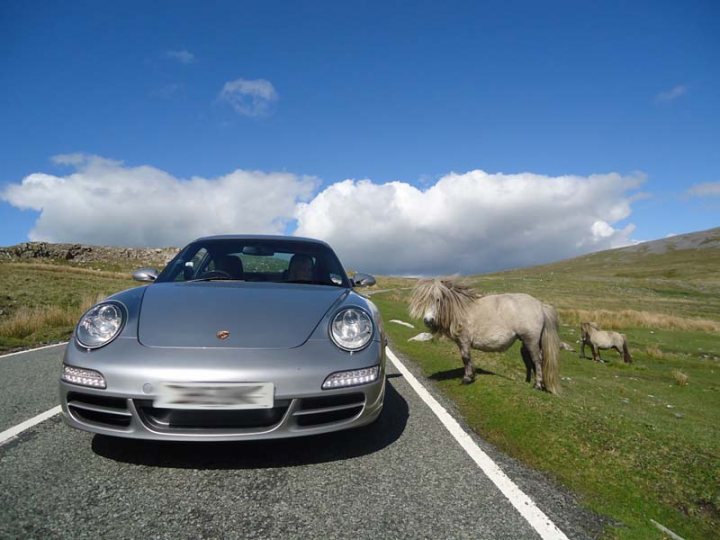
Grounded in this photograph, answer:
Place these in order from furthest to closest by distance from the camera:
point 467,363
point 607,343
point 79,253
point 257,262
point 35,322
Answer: point 79,253 → point 607,343 → point 35,322 → point 467,363 → point 257,262

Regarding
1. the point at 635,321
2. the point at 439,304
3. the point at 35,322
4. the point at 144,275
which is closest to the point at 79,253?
the point at 35,322

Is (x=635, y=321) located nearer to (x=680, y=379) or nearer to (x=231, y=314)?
(x=680, y=379)

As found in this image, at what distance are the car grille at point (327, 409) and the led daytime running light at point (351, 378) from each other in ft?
0.25

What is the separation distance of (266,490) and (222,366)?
79 cm

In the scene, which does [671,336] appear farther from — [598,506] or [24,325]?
[24,325]

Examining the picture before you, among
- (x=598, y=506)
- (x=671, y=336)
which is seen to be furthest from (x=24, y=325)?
(x=671, y=336)

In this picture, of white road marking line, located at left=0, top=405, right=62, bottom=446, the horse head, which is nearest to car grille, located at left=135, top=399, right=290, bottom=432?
white road marking line, located at left=0, top=405, right=62, bottom=446

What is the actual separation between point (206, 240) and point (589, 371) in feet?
38.8

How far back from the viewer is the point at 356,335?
3.03 m

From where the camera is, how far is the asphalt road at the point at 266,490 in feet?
6.88

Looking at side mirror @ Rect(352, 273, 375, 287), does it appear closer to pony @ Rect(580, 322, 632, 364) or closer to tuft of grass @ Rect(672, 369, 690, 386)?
tuft of grass @ Rect(672, 369, 690, 386)

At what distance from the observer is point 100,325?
291 centimetres

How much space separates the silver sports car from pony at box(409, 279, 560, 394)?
2.58m

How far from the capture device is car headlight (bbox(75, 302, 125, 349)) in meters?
2.80
